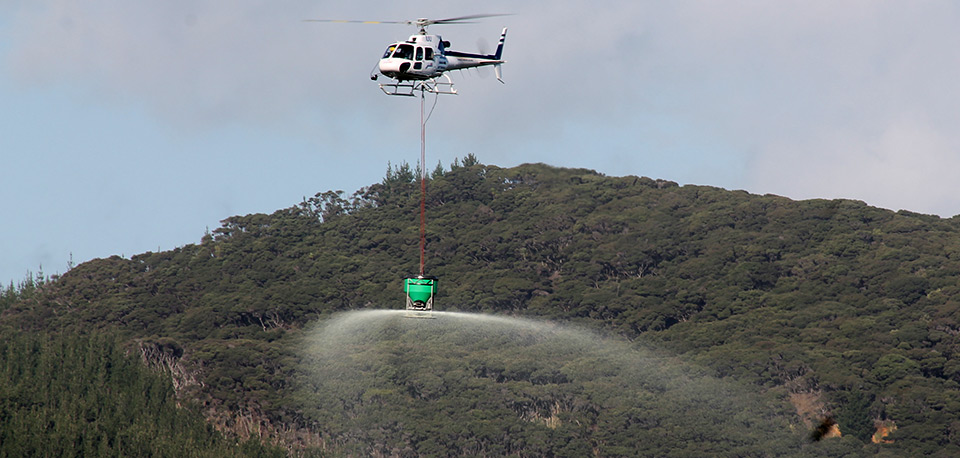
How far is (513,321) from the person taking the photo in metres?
149

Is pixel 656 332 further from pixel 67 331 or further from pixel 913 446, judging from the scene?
pixel 67 331

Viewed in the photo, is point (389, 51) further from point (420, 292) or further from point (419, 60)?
point (420, 292)

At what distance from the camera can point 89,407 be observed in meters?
113

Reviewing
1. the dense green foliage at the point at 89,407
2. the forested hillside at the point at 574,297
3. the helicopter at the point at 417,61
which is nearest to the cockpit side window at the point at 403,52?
the helicopter at the point at 417,61

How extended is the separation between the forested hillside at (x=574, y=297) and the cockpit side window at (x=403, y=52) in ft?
231

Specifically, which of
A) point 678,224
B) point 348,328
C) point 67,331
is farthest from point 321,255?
point 678,224

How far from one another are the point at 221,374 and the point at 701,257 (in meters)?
62.3

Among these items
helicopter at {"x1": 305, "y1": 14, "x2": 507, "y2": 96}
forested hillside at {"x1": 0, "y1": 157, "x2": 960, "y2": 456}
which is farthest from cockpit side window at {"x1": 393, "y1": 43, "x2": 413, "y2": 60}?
forested hillside at {"x1": 0, "y1": 157, "x2": 960, "y2": 456}

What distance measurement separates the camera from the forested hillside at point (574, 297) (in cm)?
12031

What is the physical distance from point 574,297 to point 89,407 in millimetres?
62296

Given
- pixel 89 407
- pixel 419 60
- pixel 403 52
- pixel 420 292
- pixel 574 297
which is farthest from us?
pixel 574 297

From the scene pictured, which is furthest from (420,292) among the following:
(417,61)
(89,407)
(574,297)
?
(574,297)

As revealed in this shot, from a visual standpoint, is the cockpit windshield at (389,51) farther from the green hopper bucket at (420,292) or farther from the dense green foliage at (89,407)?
the dense green foliage at (89,407)

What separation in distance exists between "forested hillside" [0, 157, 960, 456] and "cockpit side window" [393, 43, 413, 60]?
70.4 m
